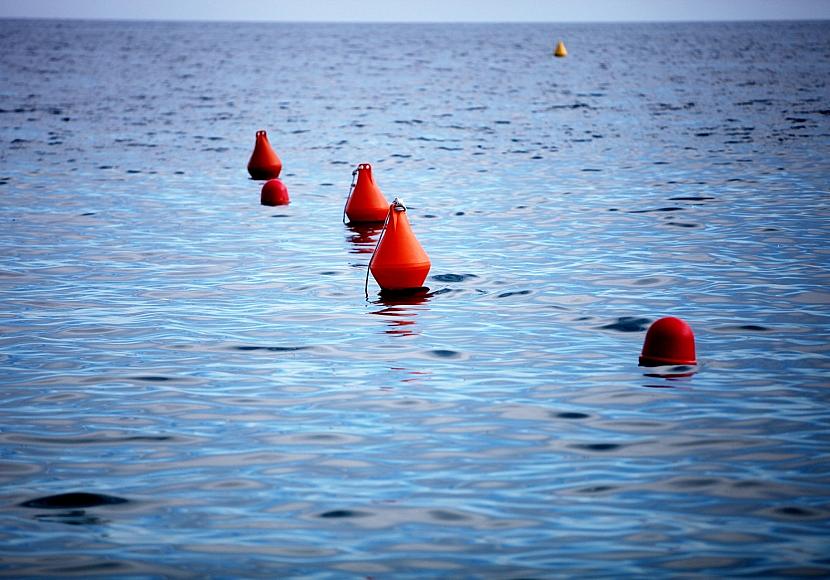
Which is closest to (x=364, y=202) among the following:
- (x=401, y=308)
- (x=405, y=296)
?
(x=405, y=296)

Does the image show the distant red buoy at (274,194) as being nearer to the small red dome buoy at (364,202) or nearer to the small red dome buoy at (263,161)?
the small red dome buoy at (364,202)

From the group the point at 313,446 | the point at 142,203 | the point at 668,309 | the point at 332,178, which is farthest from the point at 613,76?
the point at 313,446

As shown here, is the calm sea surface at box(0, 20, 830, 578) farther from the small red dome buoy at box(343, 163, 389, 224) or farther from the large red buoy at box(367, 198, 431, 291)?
the small red dome buoy at box(343, 163, 389, 224)

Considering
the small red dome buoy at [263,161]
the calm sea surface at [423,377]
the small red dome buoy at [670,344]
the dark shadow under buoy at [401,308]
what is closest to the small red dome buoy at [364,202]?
the calm sea surface at [423,377]

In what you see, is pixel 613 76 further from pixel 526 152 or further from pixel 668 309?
pixel 668 309

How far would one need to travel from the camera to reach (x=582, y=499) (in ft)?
20.6

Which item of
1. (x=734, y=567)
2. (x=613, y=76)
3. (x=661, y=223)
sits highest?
(x=613, y=76)

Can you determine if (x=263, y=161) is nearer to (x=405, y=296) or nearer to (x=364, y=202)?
(x=364, y=202)

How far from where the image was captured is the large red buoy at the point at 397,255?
11172mm

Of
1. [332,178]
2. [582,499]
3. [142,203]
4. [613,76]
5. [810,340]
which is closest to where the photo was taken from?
[582,499]

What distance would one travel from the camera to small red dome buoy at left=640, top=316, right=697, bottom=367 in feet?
28.5

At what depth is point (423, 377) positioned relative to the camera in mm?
8641

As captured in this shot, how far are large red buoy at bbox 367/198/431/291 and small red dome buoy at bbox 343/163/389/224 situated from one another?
184 inches

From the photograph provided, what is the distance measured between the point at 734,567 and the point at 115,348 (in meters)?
5.57
